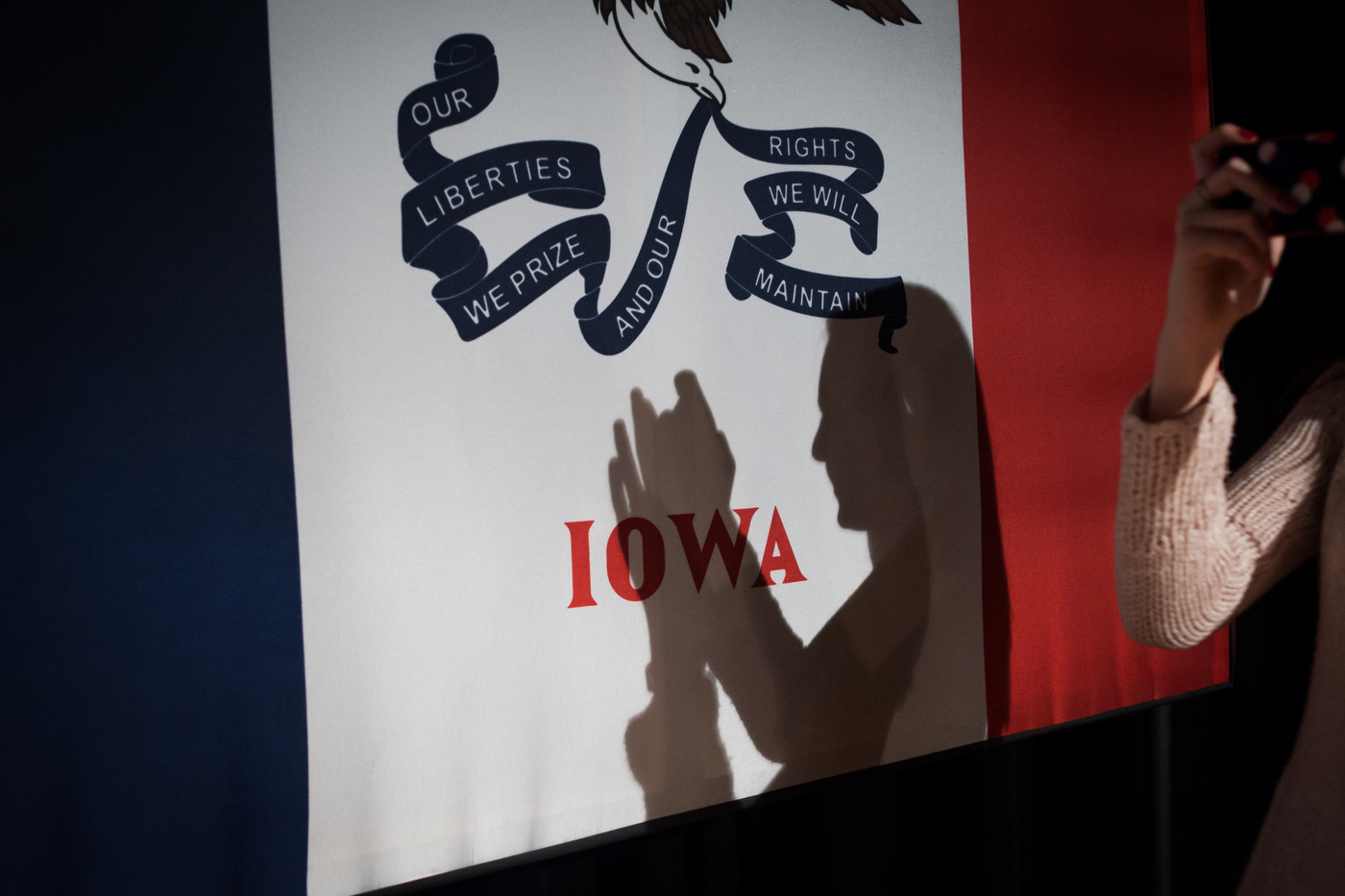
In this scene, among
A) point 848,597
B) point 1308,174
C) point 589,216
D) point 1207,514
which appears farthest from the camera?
point 848,597

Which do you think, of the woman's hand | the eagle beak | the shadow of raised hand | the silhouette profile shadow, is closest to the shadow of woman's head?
the silhouette profile shadow

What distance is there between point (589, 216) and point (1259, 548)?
826mm

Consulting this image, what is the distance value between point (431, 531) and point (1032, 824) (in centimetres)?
128

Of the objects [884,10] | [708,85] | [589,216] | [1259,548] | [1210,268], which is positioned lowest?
[1259,548]

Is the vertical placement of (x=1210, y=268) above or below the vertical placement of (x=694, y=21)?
below

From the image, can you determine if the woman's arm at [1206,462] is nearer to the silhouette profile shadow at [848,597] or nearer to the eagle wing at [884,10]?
the silhouette profile shadow at [848,597]

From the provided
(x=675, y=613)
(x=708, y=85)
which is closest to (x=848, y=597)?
(x=675, y=613)

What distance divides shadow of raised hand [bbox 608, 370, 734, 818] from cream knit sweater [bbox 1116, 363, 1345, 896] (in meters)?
0.51

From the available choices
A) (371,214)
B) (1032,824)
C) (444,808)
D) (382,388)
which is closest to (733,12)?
(371,214)

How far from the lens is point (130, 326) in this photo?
0.74 metres

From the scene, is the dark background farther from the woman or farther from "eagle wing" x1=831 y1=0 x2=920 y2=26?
"eagle wing" x1=831 y1=0 x2=920 y2=26

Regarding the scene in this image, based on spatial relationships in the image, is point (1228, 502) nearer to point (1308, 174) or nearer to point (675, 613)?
point (1308, 174)

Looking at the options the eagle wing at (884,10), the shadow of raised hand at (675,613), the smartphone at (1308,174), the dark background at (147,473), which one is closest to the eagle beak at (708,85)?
the eagle wing at (884,10)

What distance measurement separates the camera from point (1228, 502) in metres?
0.71
